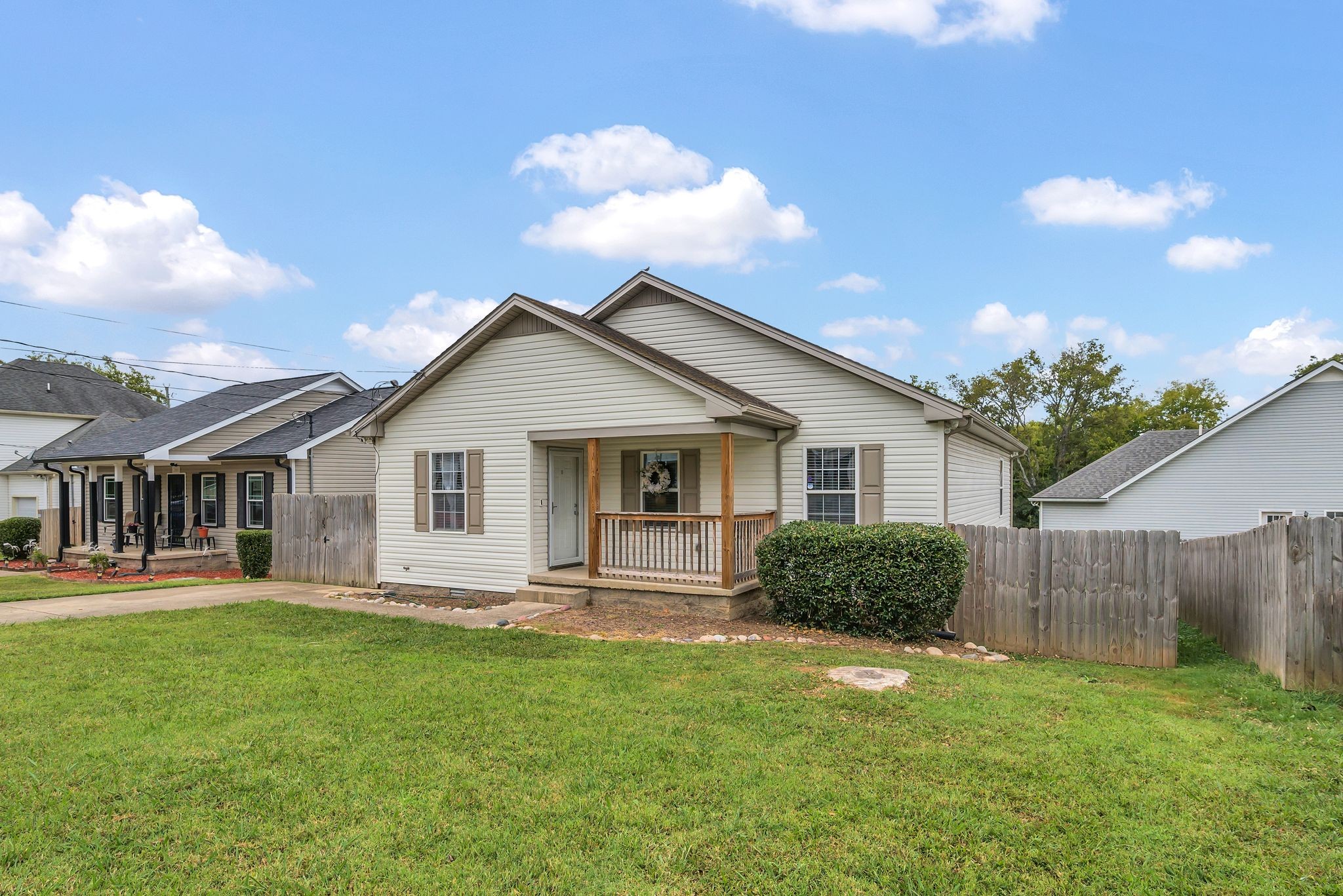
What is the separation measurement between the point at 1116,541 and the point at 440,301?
24.1 m

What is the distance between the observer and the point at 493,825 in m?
3.83

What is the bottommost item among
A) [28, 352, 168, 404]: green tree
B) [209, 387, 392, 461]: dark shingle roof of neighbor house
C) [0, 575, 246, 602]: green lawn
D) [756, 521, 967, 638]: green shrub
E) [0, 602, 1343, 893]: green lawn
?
[0, 575, 246, 602]: green lawn

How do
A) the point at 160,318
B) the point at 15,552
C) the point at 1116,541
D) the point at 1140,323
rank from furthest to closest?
1. the point at 1140,323
2. the point at 160,318
3. the point at 15,552
4. the point at 1116,541

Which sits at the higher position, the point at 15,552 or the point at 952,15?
the point at 952,15

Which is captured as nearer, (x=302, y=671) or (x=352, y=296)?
(x=302, y=671)

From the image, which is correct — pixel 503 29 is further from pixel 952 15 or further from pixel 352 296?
pixel 352 296

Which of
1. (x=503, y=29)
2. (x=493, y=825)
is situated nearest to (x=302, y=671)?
(x=493, y=825)

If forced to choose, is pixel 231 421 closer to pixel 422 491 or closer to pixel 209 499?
pixel 209 499

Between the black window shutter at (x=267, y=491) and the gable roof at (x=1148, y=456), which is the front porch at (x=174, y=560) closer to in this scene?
the black window shutter at (x=267, y=491)

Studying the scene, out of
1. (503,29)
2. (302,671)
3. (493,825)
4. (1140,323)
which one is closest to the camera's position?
(493,825)

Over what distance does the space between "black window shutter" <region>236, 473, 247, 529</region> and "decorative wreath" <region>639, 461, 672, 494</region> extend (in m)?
12.3

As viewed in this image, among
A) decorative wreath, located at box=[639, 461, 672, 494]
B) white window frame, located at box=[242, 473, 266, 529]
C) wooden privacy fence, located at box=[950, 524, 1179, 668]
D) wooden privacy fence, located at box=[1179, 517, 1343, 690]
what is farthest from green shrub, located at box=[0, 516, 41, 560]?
wooden privacy fence, located at box=[1179, 517, 1343, 690]

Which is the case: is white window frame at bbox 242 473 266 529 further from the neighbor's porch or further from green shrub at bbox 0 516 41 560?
the neighbor's porch

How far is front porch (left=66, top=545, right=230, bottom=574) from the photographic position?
17.9 metres
